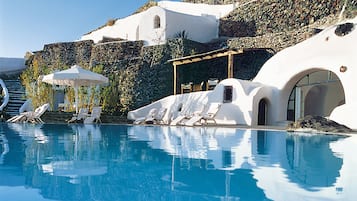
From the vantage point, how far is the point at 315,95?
762 inches

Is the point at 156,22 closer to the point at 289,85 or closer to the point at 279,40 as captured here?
the point at 279,40

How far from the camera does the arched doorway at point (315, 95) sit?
16844 mm

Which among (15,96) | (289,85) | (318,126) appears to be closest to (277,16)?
(289,85)

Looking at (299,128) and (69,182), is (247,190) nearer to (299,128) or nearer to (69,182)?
(69,182)

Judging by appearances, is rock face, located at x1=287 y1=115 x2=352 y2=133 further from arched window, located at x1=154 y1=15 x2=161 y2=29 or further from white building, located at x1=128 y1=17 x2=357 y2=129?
arched window, located at x1=154 y1=15 x2=161 y2=29

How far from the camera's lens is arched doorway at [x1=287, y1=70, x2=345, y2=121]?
55.3 feet

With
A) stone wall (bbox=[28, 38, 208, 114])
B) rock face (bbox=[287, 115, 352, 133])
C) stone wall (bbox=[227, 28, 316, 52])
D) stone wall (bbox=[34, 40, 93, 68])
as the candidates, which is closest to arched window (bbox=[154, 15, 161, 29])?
stone wall (bbox=[28, 38, 208, 114])

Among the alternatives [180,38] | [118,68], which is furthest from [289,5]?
[118,68]

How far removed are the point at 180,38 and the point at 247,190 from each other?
20.1 meters

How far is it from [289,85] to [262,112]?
1.77 meters

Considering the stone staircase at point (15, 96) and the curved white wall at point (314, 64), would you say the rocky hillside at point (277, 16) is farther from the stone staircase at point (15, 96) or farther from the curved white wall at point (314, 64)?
the stone staircase at point (15, 96)

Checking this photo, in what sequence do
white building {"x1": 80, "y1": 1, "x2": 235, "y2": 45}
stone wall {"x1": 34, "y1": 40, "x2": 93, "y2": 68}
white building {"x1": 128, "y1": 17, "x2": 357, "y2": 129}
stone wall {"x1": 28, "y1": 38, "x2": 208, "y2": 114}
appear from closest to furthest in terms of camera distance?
white building {"x1": 128, "y1": 17, "x2": 357, "y2": 129} < stone wall {"x1": 28, "y1": 38, "x2": 208, "y2": 114} < white building {"x1": 80, "y1": 1, "x2": 235, "y2": 45} < stone wall {"x1": 34, "y1": 40, "x2": 93, "y2": 68}

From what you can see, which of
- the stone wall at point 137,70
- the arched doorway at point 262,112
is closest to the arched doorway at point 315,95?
the arched doorway at point 262,112

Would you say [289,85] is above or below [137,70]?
below
